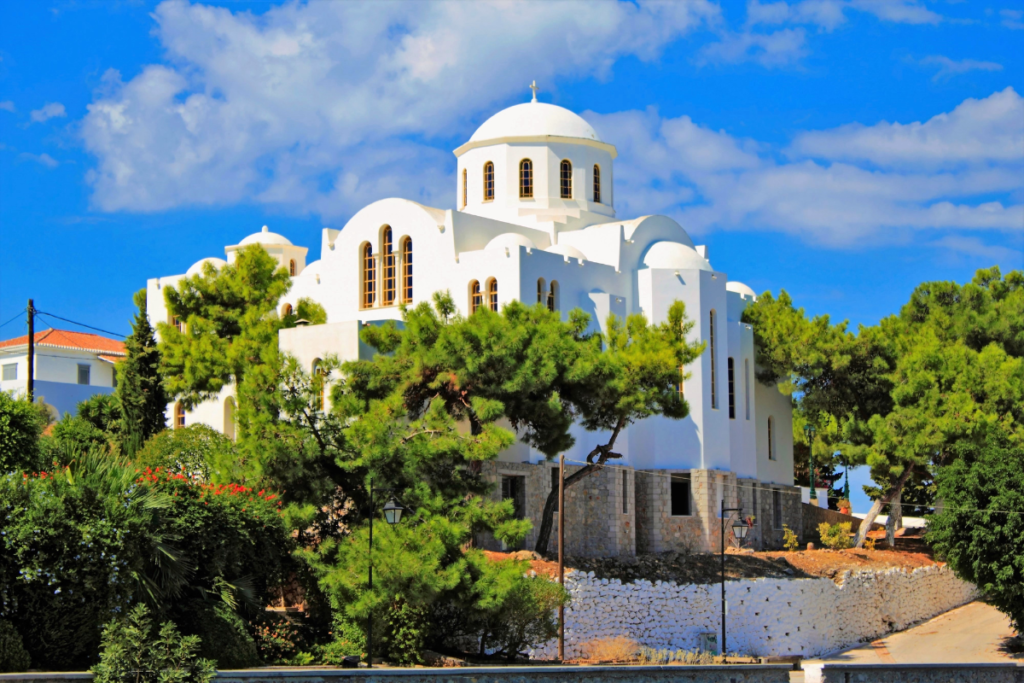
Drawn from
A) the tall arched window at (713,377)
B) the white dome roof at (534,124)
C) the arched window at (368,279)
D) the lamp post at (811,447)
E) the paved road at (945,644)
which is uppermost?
the white dome roof at (534,124)

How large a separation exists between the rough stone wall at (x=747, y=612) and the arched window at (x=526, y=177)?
1458 centimetres

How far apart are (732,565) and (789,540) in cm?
605

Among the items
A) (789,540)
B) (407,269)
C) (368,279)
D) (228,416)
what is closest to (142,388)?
(228,416)

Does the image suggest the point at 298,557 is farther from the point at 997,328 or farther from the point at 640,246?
the point at 997,328

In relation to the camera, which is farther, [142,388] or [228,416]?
[228,416]

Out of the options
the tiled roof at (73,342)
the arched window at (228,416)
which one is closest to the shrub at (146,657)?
the arched window at (228,416)

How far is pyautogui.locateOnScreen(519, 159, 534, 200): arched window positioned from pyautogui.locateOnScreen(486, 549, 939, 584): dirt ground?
41.9 ft

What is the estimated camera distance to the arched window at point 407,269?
34.9 meters

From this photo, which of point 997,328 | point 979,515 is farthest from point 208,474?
point 997,328

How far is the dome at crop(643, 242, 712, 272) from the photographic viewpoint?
37.5 metres

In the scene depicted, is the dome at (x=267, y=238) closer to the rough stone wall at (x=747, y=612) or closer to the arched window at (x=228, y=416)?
the arched window at (x=228, y=416)

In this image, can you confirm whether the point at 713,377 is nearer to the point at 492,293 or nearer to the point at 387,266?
the point at 492,293

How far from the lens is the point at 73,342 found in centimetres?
5078

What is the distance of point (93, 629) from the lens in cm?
1722
